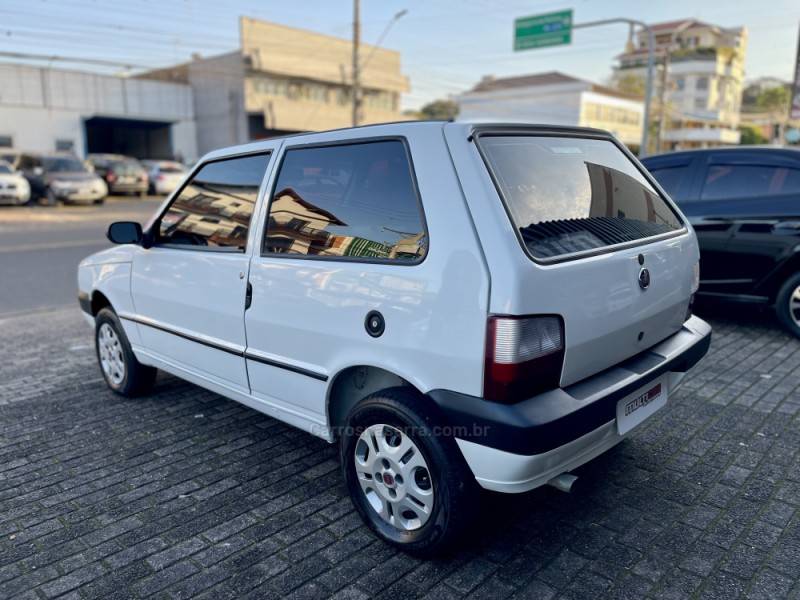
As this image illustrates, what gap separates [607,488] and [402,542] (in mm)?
1245

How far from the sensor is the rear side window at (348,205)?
2717mm

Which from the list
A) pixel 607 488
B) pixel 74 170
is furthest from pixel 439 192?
pixel 74 170

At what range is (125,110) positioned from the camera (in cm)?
3856

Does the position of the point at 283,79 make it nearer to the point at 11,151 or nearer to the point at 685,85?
the point at 11,151

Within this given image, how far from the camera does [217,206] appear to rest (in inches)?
148

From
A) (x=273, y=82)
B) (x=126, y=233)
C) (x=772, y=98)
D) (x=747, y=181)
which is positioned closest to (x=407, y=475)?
(x=126, y=233)

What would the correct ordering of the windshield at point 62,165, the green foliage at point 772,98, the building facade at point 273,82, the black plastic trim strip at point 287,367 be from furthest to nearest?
the green foliage at point 772,98 < the building facade at point 273,82 < the windshield at point 62,165 < the black plastic trim strip at point 287,367

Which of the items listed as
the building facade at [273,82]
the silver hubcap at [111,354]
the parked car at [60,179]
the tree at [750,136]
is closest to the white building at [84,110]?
the building facade at [273,82]

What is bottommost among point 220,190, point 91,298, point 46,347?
point 46,347

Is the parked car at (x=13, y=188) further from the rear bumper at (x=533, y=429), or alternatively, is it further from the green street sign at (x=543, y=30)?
the rear bumper at (x=533, y=429)

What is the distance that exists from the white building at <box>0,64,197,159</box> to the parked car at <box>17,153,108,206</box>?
1256cm

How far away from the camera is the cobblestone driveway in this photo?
2.60 metres

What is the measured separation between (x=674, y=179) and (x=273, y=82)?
4144cm

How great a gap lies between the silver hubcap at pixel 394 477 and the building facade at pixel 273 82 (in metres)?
41.1
